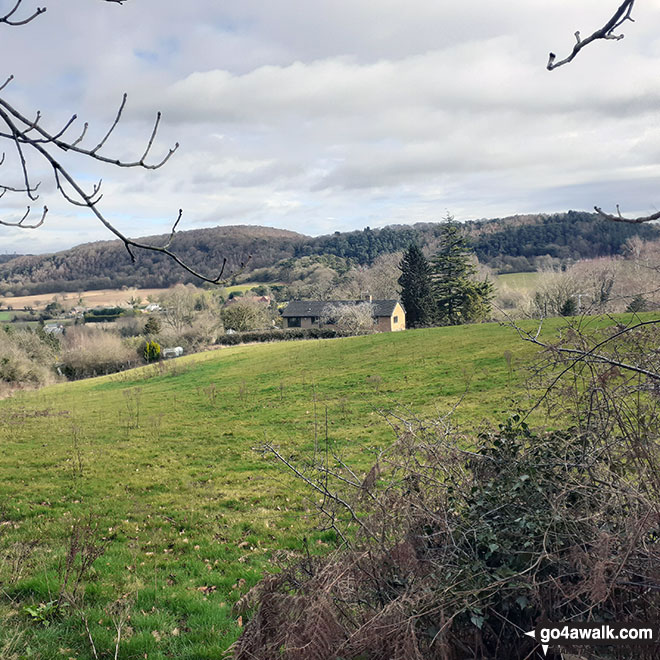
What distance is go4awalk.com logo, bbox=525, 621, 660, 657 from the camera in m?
2.01

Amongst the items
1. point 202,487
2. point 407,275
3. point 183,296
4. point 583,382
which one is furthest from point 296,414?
point 183,296

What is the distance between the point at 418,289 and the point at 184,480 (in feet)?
127

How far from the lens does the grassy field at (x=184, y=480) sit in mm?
4234

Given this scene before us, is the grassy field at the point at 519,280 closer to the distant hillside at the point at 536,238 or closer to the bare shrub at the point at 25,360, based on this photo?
the distant hillside at the point at 536,238

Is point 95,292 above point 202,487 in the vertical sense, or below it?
above

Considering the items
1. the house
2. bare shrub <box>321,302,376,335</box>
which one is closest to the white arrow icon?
bare shrub <box>321,302,376,335</box>

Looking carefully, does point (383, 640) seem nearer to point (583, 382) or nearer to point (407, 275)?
point (583, 382)

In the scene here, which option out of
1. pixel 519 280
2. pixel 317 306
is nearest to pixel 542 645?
pixel 317 306

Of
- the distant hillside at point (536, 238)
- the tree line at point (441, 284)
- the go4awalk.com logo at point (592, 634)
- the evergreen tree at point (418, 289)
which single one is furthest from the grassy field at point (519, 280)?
the go4awalk.com logo at point (592, 634)

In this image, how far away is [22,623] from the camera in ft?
13.3

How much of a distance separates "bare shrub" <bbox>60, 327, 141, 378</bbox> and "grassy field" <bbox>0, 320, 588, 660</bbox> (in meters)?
16.1

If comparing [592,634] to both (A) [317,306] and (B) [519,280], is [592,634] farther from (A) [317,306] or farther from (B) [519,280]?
(B) [519,280]

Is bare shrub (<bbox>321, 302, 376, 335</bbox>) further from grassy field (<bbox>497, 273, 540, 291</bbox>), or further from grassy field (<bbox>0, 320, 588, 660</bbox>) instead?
grassy field (<bbox>0, 320, 588, 660</bbox>)

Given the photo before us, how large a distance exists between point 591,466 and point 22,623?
14.6ft
